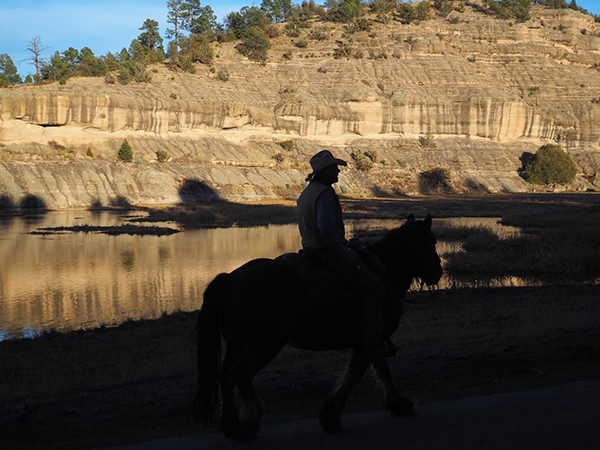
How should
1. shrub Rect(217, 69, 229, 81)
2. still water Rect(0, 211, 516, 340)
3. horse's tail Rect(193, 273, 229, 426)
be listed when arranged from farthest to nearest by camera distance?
shrub Rect(217, 69, 229, 81) → still water Rect(0, 211, 516, 340) → horse's tail Rect(193, 273, 229, 426)

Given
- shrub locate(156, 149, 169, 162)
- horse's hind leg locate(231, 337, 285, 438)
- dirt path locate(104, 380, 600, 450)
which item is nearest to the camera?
dirt path locate(104, 380, 600, 450)

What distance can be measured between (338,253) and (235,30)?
13218cm

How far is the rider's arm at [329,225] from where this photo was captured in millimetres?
6953

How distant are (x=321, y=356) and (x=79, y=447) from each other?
5.79 meters

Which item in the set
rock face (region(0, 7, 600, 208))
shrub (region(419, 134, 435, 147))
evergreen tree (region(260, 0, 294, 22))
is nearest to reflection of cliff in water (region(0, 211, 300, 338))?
rock face (region(0, 7, 600, 208))

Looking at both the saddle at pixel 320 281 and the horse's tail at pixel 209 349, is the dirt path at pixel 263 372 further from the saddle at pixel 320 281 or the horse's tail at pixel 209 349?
the saddle at pixel 320 281

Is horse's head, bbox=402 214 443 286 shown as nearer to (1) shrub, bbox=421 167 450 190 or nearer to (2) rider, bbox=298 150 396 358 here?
(2) rider, bbox=298 150 396 358

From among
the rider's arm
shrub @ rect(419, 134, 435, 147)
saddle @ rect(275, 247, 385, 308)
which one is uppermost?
the rider's arm

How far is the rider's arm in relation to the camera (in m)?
6.95

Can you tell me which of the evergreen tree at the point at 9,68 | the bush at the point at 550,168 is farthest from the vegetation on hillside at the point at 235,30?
the bush at the point at 550,168

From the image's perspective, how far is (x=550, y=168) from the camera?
98.1m

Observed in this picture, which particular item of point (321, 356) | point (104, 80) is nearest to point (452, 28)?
point (104, 80)

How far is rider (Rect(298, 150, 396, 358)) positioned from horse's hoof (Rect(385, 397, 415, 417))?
0.53 m

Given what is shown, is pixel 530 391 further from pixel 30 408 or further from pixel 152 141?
pixel 152 141
